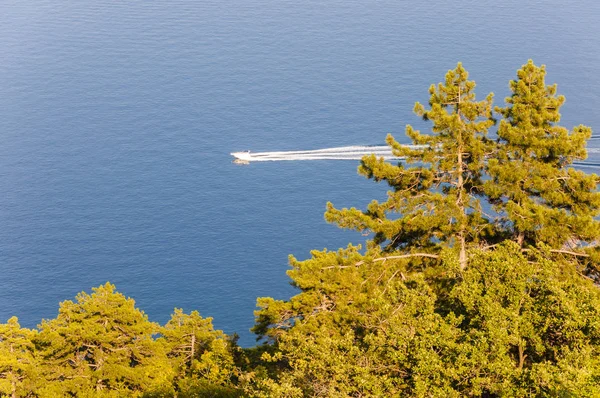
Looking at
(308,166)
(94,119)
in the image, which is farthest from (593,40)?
(94,119)

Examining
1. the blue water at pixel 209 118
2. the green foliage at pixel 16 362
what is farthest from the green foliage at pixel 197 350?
the blue water at pixel 209 118

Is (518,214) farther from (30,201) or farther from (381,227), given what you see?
(30,201)

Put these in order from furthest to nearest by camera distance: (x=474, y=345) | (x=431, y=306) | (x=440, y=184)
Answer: (x=440, y=184) < (x=431, y=306) < (x=474, y=345)

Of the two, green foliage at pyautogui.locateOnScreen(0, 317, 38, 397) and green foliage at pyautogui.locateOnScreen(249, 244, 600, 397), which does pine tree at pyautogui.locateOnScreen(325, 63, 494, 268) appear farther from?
green foliage at pyautogui.locateOnScreen(0, 317, 38, 397)

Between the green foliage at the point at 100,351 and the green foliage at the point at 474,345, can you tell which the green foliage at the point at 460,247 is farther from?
the green foliage at the point at 100,351

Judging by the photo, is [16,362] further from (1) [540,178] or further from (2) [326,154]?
(2) [326,154]

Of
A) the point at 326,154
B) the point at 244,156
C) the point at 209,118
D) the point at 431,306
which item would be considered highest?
the point at 209,118

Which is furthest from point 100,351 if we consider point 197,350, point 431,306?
point 431,306
